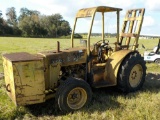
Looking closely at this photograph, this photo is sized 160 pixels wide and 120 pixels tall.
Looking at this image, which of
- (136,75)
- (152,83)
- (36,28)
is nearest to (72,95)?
(136,75)

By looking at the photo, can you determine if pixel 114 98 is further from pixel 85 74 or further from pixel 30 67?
pixel 30 67

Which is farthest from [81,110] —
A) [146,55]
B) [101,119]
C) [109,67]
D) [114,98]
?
[146,55]

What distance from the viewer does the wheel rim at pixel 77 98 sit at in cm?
601

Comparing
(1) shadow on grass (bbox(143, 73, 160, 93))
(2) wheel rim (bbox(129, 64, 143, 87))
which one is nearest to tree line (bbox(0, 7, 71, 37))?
(1) shadow on grass (bbox(143, 73, 160, 93))

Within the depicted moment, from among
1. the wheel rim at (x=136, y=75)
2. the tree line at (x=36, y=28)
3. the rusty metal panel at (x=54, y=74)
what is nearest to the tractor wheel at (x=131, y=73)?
the wheel rim at (x=136, y=75)

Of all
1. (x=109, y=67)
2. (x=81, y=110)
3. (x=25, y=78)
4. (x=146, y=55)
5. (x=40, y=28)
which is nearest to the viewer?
(x=25, y=78)

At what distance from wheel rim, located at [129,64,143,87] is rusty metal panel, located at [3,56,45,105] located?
2.77 m

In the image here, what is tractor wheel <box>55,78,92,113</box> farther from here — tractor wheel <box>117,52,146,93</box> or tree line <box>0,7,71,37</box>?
tree line <box>0,7,71,37</box>

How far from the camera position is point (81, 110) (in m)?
5.96

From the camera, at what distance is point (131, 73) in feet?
24.1

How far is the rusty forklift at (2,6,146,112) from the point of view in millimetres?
5547

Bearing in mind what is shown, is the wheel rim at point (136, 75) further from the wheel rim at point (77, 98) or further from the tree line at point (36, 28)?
the tree line at point (36, 28)

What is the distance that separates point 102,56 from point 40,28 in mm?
64486

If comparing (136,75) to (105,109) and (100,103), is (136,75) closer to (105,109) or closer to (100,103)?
(100,103)
